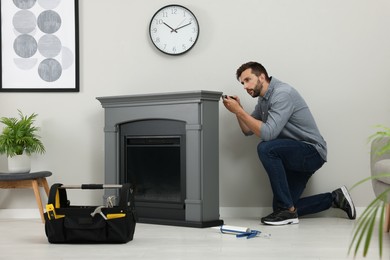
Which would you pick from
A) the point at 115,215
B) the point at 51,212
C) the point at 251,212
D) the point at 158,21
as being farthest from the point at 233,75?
the point at 51,212

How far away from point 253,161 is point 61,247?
188 centimetres

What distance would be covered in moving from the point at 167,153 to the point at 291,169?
865mm

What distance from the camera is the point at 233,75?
4.55 metres

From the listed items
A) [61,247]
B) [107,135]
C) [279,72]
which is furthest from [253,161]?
[61,247]

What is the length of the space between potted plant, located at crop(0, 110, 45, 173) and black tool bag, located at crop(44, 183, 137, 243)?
1276mm

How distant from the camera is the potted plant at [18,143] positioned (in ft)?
14.4

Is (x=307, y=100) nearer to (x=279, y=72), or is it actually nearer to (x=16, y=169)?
(x=279, y=72)

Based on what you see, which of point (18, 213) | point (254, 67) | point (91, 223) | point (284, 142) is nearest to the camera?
point (91, 223)

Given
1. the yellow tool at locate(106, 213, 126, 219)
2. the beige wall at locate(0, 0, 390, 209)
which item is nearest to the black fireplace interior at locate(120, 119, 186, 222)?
the beige wall at locate(0, 0, 390, 209)

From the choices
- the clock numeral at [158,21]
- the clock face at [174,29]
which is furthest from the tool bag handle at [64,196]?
the clock numeral at [158,21]

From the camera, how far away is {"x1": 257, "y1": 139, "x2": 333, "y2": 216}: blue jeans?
160 inches

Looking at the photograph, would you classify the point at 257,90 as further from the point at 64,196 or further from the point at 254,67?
the point at 64,196

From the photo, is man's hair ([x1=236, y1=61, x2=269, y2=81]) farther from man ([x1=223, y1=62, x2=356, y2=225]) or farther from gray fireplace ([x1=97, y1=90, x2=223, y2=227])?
gray fireplace ([x1=97, y1=90, x2=223, y2=227])

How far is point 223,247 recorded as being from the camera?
308 centimetres
